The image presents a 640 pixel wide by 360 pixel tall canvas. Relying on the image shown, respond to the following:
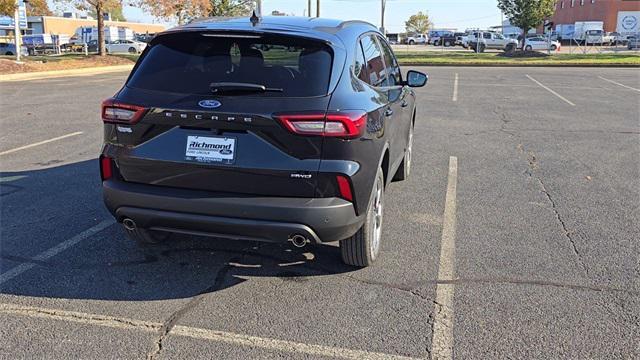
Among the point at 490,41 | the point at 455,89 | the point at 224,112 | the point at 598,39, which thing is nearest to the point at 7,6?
the point at 455,89

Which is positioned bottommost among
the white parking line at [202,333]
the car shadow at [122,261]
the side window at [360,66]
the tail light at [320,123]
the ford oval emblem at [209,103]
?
the white parking line at [202,333]

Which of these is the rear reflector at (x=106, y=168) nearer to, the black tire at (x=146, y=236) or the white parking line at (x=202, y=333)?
the black tire at (x=146, y=236)

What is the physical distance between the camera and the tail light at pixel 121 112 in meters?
3.53

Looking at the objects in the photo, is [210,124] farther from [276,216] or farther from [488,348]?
[488,348]

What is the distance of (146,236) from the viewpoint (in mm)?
4297

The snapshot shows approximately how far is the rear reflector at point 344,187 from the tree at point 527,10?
136 ft

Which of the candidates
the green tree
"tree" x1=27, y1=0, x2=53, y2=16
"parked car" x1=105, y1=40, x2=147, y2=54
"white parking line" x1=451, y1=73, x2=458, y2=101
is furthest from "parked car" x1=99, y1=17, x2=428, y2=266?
"parked car" x1=105, y1=40, x2=147, y2=54

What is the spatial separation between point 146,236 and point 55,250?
743 mm

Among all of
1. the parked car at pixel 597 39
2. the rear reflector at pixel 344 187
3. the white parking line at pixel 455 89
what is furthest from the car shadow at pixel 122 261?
the parked car at pixel 597 39

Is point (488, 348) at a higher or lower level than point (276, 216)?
lower

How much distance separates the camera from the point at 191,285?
381 cm

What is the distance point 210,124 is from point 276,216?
69 cm

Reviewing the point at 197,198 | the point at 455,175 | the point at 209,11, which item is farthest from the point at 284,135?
the point at 209,11

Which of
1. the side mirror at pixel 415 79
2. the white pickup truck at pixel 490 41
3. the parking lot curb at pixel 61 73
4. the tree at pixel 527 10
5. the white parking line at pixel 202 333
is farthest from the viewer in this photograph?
the white pickup truck at pixel 490 41
